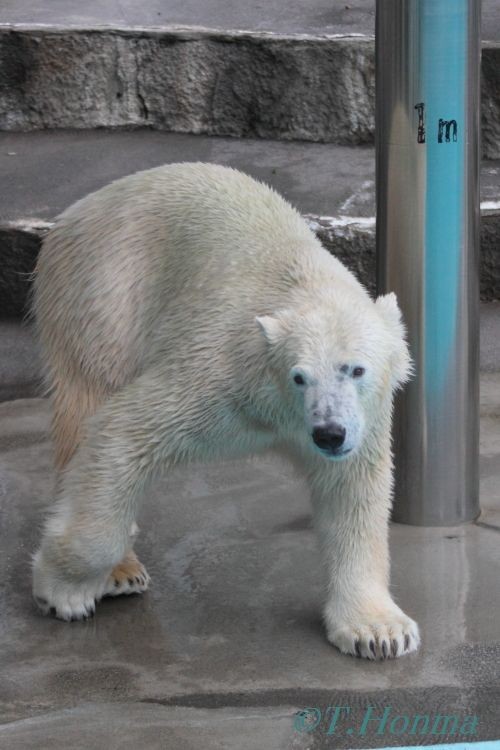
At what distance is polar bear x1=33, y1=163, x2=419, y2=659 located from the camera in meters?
2.54

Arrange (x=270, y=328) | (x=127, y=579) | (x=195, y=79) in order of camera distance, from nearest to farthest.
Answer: (x=270, y=328) → (x=127, y=579) → (x=195, y=79)

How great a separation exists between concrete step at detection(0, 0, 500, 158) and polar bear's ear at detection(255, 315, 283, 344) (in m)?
3.26

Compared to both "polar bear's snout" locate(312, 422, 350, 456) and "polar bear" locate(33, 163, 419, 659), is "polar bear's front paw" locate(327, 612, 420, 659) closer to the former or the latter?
"polar bear" locate(33, 163, 419, 659)

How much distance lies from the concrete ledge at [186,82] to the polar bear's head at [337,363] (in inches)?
124

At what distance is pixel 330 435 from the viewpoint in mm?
2357

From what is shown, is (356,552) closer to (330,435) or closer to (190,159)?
Result: (330,435)

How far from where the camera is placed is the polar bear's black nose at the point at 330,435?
92.7 inches

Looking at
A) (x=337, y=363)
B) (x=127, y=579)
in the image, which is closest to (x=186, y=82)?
(x=127, y=579)

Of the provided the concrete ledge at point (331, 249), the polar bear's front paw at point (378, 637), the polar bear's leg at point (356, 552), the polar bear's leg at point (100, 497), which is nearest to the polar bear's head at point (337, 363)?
the polar bear's leg at point (356, 552)

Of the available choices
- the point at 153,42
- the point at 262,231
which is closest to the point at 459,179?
the point at 262,231

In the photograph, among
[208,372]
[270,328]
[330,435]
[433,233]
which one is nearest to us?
[330,435]

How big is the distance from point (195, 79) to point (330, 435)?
3716mm

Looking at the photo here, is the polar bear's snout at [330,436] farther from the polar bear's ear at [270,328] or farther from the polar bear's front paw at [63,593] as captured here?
the polar bear's front paw at [63,593]

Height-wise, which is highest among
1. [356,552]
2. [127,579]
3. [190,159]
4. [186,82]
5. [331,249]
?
[186,82]
